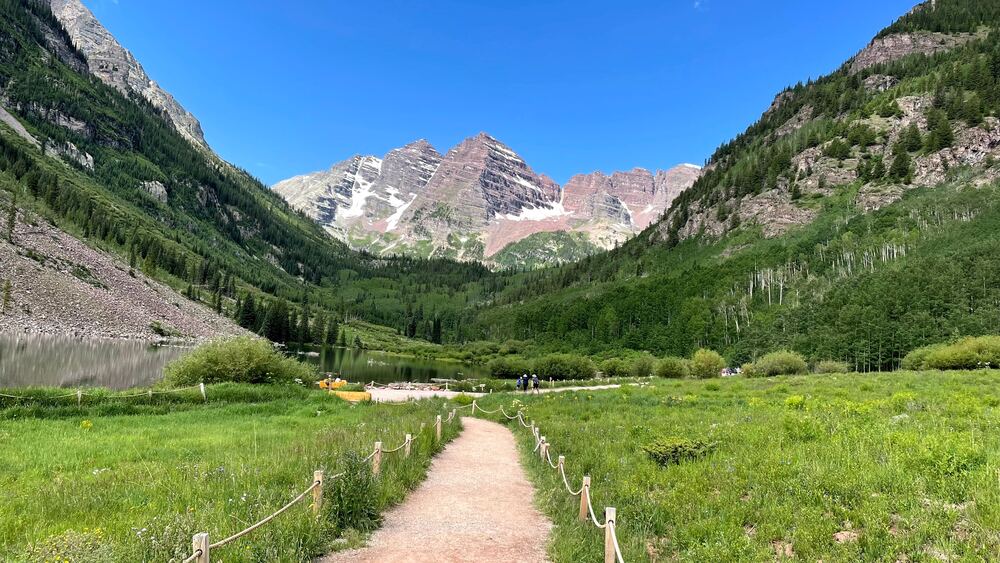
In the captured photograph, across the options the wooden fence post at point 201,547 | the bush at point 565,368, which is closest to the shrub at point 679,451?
the wooden fence post at point 201,547

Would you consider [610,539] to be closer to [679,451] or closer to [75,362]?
[679,451]

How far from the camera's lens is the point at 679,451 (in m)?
14.6

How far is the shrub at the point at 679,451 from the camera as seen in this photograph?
14531 mm

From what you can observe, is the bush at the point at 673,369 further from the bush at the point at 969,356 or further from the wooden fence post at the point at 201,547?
the wooden fence post at the point at 201,547

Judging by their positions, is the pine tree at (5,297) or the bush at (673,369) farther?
the bush at (673,369)

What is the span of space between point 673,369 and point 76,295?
108 m

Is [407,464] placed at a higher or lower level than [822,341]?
lower

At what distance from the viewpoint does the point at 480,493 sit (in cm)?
1463

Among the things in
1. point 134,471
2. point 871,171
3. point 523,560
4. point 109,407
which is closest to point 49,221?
point 109,407

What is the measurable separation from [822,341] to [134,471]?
458ft

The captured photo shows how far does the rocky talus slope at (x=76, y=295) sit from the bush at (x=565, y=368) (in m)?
64.7

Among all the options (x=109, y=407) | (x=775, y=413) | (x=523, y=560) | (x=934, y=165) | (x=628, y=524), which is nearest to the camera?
(x=523, y=560)

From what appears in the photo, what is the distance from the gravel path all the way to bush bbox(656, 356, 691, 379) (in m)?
68.3

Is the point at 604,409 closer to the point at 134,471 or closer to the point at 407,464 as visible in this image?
the point at 407,464
